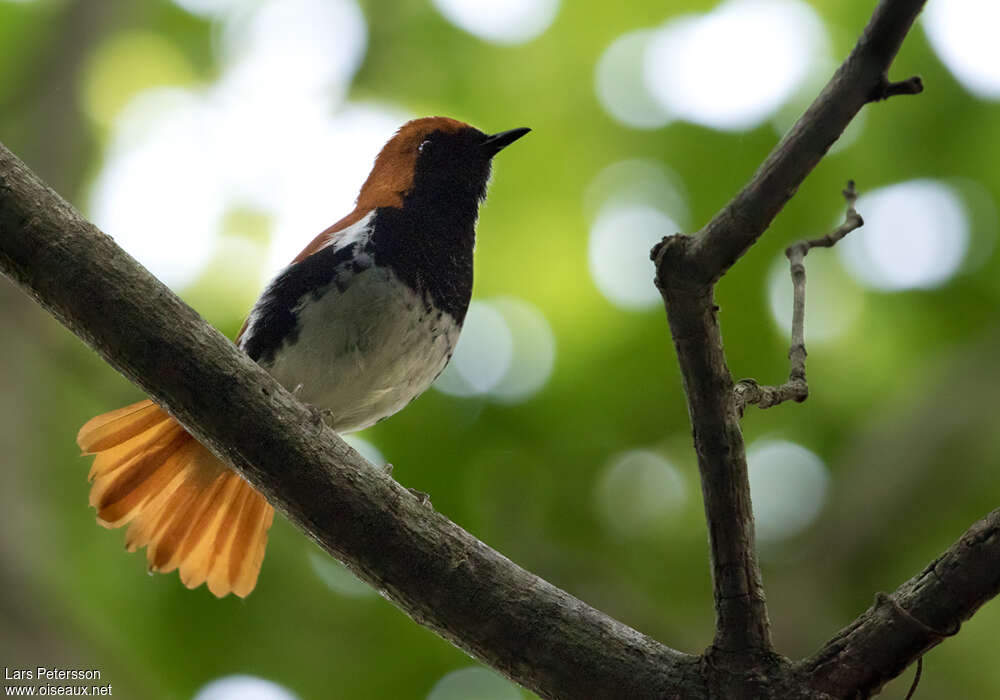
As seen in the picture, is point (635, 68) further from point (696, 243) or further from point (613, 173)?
point (696, 243)

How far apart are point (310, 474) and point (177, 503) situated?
1.58 metres

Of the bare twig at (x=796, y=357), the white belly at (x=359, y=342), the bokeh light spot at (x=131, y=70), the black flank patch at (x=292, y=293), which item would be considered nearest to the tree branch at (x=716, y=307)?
the bare twig at (x=796, y=357)

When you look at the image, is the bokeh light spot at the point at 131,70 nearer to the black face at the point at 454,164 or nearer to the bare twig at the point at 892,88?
the black face at the point at 454,164

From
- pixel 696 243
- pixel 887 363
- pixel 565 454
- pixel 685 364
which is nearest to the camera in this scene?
pixel 696 243

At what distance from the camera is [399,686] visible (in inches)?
209

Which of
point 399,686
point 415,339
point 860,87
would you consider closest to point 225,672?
point 399,686

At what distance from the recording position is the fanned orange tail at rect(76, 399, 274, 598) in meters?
3.55

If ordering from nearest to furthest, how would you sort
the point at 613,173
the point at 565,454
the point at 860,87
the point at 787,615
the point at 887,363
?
1. the point at 860,87
2. the point at 787,615
3. the point at 565,454
4. the point at 887,363
5. the point at 613,173

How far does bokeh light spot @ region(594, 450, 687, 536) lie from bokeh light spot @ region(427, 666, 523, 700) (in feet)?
3.43

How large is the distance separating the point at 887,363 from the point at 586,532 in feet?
7.18

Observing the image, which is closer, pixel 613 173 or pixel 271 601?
pixel 271 601

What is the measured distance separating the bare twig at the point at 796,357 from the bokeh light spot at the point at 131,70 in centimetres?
543

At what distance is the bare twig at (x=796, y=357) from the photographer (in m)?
2.31

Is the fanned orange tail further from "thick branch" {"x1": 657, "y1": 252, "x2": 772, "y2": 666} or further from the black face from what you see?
"thick branch" {"x1": 657, "y1": 252, "x2": 772, "y2": 666}
